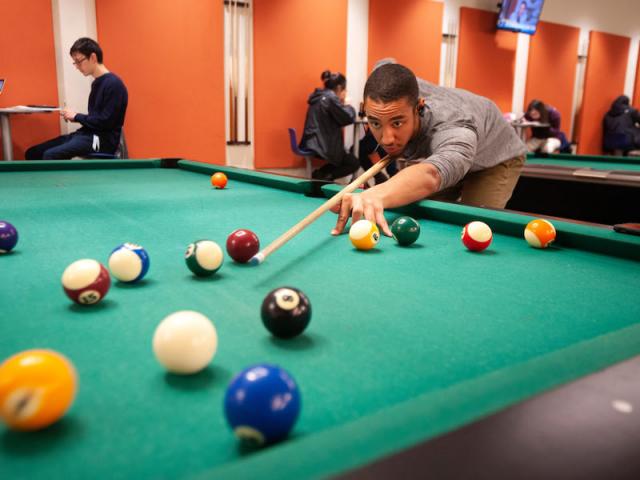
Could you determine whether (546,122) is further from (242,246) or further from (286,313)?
(286,313)

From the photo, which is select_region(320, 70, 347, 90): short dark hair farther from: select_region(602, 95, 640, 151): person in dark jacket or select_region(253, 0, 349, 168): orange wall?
select_region(602, 95, 640, 151): person in dark jacket

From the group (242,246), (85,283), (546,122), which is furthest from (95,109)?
(546,122)

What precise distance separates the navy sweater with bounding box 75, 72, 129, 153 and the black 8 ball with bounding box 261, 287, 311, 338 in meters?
4.58

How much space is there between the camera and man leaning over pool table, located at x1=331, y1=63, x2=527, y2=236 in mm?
2020

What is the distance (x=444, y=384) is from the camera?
75 cm

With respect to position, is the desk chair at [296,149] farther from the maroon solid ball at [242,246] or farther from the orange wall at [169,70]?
the maroon solid ball at [242,246]

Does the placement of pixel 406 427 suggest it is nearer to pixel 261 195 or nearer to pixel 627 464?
pixel 627 464

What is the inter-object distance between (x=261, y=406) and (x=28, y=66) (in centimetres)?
615

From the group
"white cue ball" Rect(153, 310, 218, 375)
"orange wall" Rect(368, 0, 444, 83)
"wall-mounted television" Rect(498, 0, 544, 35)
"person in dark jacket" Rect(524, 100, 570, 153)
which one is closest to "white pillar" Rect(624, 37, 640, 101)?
"wall-mounted television" Rect(498, 0, 544, 35)

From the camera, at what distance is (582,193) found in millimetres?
3746

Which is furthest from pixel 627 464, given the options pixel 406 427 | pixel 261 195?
pixel 261 195

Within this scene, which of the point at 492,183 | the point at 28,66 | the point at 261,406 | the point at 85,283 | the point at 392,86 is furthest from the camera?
the point at 28,66

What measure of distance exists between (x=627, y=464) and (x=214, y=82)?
678 cm

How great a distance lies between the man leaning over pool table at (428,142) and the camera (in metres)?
2.02
